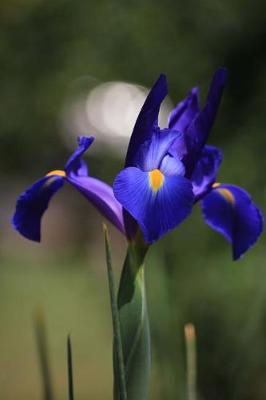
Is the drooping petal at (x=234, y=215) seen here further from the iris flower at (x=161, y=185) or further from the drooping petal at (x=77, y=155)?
the drooping petal at (x=77, y=155)

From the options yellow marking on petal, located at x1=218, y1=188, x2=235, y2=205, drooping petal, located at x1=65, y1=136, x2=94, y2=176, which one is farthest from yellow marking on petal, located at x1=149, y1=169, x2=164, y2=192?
yellow marking on petal, located at x1=218, y1=188, x2=235, y2=205

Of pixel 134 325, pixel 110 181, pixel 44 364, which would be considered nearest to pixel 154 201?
pixel 134 325

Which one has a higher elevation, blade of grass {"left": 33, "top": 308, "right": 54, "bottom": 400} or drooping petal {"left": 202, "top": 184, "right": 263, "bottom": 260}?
drooping petal {"left": 202, "top": 184, "right": 263, "bottom": 260}

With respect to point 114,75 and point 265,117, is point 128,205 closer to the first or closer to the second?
point 265,117

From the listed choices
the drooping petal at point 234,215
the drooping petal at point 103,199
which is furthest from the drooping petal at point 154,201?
the drooping petal at point 234,215

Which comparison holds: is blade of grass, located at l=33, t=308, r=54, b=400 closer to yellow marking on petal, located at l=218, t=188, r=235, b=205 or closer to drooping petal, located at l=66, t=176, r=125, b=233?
drooping petal, located at l=66, t=176, r=125, b=233

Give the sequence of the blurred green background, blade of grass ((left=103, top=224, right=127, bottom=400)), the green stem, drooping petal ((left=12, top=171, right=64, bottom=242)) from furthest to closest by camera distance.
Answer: the blurred green background → drooping petal ((left=12, top=171, right=64, bottom=242)) → the green stem → blade of grass ((left=103, top=224, right=127, bottom=400))
